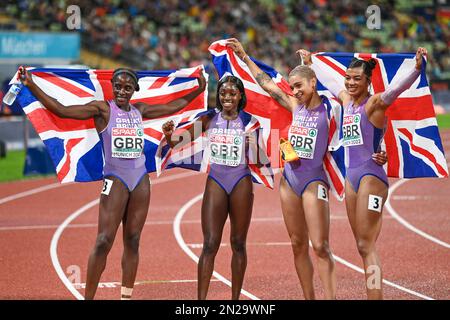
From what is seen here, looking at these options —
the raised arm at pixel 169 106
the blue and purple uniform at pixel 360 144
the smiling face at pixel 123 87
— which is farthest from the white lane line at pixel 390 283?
the smiling face at pixel 123 87

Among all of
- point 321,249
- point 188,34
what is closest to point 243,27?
point 188,34

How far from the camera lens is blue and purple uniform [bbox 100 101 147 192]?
717 centimetres

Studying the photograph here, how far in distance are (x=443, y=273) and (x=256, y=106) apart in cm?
294

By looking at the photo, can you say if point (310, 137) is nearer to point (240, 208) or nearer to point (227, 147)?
point (227, 147)

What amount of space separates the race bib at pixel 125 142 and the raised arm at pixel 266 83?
43.7 inches

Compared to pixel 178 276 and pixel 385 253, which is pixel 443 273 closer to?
pixel 385 253

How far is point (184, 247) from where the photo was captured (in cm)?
→ 1112

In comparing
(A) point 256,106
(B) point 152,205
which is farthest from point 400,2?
(A) point 256,106

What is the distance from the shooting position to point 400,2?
127ft

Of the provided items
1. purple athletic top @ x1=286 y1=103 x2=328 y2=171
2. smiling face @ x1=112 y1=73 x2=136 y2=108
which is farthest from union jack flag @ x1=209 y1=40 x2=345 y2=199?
smiling face @ x1=112 y1=73 x2=136 y2=108

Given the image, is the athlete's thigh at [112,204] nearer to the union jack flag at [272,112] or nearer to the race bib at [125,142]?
the race bib at [125,142]

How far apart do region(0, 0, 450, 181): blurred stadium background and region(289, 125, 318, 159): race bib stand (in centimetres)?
1095

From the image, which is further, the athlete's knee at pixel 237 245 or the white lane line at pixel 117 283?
the white lane line at pixel 117 283

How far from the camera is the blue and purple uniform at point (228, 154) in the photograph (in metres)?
7.14
